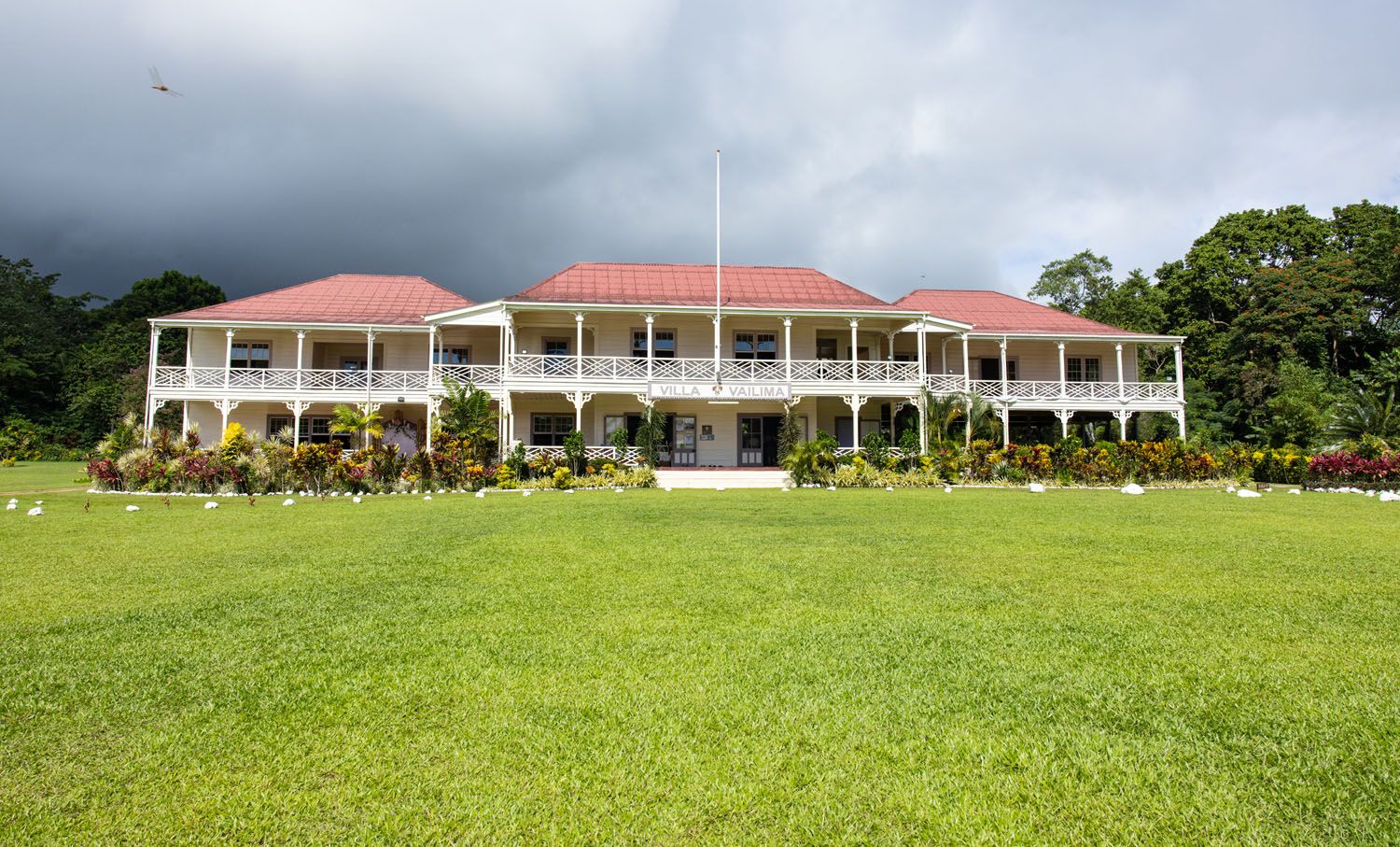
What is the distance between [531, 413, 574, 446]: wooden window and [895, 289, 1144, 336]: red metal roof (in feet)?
45.5

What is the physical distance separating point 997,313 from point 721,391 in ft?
43.5

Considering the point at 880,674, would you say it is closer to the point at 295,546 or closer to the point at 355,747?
the point at 355,747

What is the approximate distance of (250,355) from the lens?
962 inches

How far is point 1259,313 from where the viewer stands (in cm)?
2908

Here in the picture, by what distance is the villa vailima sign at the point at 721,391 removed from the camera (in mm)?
21031

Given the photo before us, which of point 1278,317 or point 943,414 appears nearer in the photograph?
point 943,414

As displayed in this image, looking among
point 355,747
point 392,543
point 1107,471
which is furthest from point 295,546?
point 1107,471

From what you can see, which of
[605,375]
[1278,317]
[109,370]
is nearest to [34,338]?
[109,370]

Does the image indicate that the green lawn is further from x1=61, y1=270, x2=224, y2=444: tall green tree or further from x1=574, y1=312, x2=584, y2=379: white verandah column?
x1=61, y1=270, x2=224, y2=444: tall green tree

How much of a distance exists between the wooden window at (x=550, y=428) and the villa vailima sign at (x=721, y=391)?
423cm

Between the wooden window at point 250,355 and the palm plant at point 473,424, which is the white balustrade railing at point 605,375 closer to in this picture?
the wooden window at point 250,355

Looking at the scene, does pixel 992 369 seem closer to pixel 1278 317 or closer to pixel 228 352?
pixel 1278 317

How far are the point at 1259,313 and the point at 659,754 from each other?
119 feet

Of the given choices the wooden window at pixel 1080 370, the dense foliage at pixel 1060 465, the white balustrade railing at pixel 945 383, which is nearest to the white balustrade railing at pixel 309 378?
the dense foliage at pixel 1060 465
